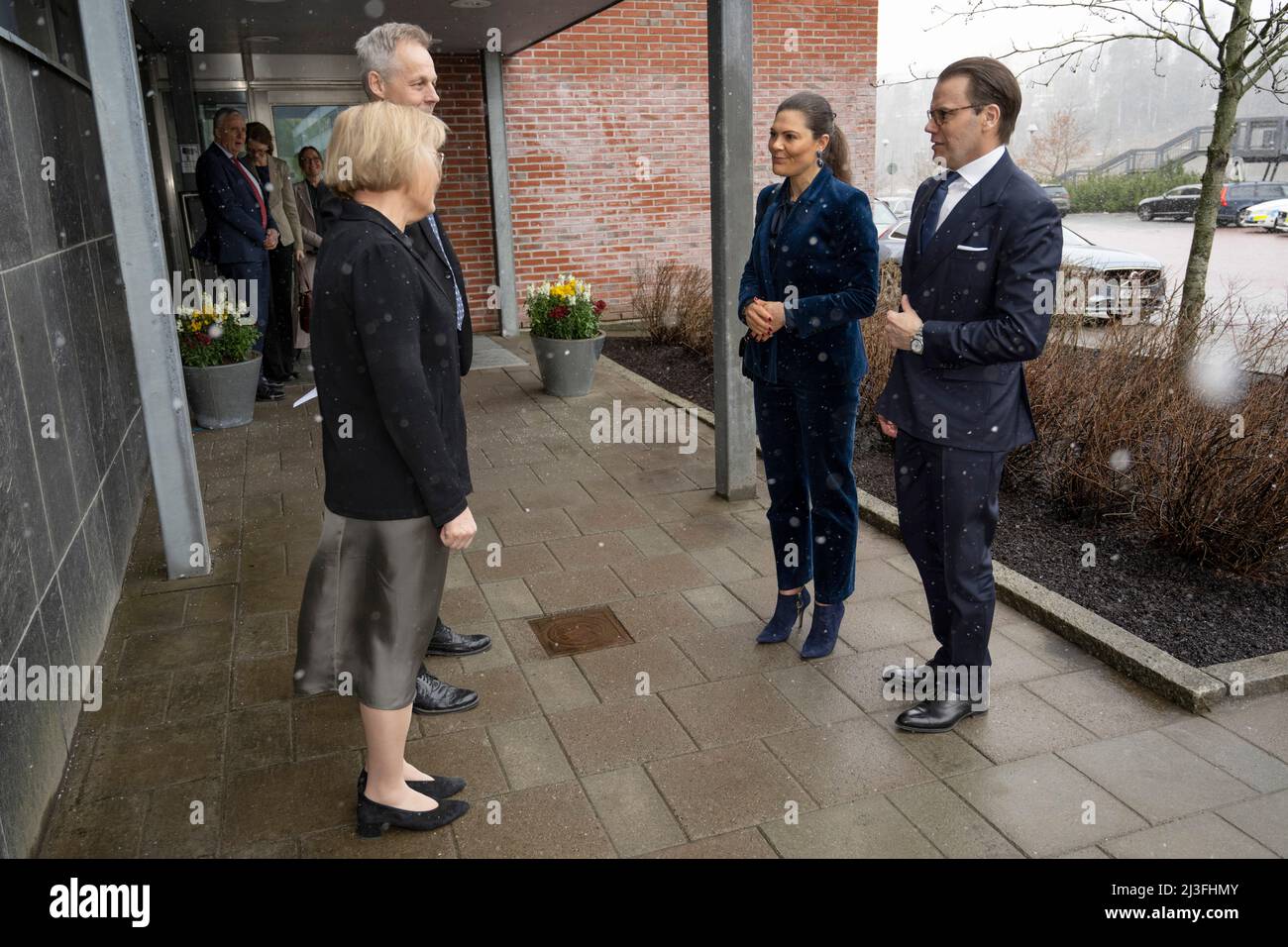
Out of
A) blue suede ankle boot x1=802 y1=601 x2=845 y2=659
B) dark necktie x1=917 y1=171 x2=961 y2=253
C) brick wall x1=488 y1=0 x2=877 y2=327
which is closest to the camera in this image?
dark necktie x1=917 y1=171 x2=961 y2=253

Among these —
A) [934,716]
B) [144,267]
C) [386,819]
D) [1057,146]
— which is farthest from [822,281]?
Answer: [1057,146]

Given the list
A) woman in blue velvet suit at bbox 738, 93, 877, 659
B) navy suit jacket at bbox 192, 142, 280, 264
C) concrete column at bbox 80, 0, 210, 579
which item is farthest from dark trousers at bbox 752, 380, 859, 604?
navy suit jacket at bbox 192, 142, 280, 264

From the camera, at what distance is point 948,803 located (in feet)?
9.52

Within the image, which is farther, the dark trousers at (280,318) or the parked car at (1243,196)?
the parked car at (1243,196)

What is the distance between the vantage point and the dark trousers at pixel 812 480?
3.57 metres

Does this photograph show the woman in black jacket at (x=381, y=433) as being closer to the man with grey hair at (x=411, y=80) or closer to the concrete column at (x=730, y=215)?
the man with grey hair at (x=411, y=80)

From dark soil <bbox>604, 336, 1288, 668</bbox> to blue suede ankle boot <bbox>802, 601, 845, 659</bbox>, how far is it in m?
1.16

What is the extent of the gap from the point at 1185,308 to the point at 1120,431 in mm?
2156

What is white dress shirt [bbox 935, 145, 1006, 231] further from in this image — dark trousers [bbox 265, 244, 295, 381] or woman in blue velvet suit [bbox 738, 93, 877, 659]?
dark trousers [bbox 265, 244, 295, 381]

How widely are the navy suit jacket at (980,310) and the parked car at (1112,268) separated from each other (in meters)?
3.55

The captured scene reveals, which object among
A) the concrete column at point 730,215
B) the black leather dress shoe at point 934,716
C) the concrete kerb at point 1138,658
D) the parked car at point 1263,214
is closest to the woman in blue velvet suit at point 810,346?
the black leather dress shoe at point 934,716

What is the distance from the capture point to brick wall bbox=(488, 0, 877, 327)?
11.1 m

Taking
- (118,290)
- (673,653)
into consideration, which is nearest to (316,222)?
(118,290)
